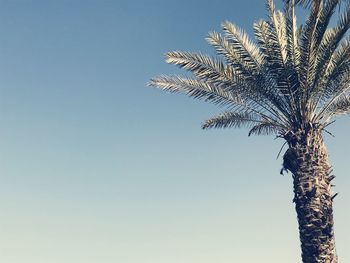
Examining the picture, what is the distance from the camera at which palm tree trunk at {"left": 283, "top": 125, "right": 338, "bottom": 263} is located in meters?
13.7

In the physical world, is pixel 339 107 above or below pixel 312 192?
above

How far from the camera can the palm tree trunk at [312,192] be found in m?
13.7

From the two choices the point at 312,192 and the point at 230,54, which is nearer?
the point at 312,192

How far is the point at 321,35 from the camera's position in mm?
14297

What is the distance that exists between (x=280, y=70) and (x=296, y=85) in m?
0.65

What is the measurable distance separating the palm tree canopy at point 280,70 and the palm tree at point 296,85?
1.1 inches

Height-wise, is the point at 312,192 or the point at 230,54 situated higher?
the point at 230,54

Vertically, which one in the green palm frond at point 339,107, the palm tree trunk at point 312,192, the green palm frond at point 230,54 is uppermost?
the green palm frond at point 230,54

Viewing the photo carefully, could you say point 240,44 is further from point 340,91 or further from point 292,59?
point 340,91

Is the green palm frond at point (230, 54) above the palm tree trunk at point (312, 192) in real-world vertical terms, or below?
above

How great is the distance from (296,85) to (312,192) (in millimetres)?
3203

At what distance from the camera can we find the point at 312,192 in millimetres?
14000

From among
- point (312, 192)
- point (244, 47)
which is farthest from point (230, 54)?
point (312, 192)

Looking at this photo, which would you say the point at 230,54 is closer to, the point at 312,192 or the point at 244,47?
the point at 244,47
